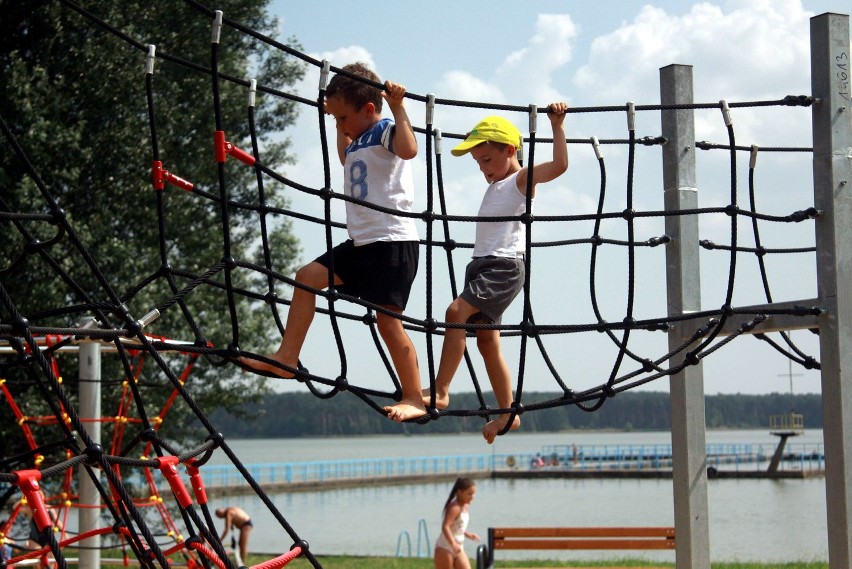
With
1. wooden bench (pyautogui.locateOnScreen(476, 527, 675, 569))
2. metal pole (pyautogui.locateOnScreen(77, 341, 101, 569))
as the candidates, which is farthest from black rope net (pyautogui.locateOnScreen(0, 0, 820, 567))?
wooden bench (pyautogui.locateOnScreen(476, 527, 675, 569))

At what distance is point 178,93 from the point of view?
14492mm

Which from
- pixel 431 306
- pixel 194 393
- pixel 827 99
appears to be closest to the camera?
pixel 431 306

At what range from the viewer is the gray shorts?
450 cm

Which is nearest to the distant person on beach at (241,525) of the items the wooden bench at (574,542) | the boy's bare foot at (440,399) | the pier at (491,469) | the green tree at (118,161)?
the green tree at (118,161)

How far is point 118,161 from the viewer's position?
559 inches

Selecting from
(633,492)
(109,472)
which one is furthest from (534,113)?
(633,492)

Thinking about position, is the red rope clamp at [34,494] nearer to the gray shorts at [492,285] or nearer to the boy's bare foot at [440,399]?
the boy's bare foot at [440,399]

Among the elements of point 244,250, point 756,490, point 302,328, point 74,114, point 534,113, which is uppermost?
point 74,114

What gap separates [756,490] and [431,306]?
1901 inches

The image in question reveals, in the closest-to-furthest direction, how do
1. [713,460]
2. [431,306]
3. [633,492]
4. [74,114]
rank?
[431,306]
[74,114]
[633,492]
[713,460]

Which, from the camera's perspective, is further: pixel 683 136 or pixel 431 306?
pixel 683 136

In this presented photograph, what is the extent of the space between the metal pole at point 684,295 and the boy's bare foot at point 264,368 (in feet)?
6.46

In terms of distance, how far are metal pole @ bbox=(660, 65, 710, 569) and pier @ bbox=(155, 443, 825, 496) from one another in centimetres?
3790

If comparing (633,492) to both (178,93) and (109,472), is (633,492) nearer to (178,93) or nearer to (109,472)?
(178,93)
